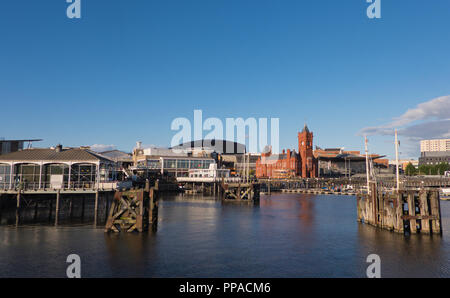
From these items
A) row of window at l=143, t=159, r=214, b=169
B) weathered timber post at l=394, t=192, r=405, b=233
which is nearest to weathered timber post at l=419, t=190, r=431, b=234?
weathered timber post at l=394, t=192, r=405, b=233

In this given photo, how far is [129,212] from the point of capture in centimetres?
3547

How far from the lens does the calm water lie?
22.8 meters

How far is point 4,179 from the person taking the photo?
48781 millimetres

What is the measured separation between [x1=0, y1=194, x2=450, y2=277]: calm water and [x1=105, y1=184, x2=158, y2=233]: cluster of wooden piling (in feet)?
4.44

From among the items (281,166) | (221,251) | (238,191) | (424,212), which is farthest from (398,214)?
(281,166)

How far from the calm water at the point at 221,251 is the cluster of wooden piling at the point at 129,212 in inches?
53.3

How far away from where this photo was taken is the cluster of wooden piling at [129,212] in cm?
3447

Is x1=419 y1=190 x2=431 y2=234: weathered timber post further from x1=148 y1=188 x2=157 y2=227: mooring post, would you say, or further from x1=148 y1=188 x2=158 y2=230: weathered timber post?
x1=148 y1=188 x2=157 y2=227: mooring post

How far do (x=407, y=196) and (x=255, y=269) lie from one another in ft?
68.4

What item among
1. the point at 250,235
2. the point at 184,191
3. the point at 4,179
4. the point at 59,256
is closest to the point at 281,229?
the point at 250,235

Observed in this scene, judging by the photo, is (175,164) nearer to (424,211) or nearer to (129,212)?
(129,212)

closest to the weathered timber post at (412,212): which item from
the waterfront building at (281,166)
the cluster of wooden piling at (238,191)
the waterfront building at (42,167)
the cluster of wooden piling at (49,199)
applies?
the cluster of wooden piling at (49,199)

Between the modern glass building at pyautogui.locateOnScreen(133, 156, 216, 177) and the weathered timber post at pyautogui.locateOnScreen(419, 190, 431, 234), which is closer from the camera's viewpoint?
the weathered timber post at pyautogui.locateOnScreen(419, 190, 431, 234)
